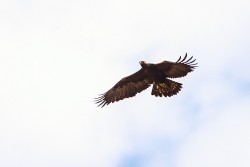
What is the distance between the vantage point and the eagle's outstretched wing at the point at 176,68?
74.0 feet

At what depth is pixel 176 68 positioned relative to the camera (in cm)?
2288

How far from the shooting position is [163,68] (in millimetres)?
22984

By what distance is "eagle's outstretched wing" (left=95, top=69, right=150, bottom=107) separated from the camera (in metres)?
24.0

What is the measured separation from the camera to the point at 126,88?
961 inches

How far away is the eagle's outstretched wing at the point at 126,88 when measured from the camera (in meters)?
24.0

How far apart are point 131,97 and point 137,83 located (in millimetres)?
563

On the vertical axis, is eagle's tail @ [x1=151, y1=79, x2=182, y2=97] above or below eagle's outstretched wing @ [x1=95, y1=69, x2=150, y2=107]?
below

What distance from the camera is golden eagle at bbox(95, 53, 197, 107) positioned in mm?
22781

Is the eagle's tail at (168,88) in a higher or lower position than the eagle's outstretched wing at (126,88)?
lower

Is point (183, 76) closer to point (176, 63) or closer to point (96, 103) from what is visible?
point (176, 63)

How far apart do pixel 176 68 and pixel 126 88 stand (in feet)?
7.89

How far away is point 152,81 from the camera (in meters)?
23.7

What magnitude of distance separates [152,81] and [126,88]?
1212 mm

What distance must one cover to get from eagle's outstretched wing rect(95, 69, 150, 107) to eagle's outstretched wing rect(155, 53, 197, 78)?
3.49 ft
